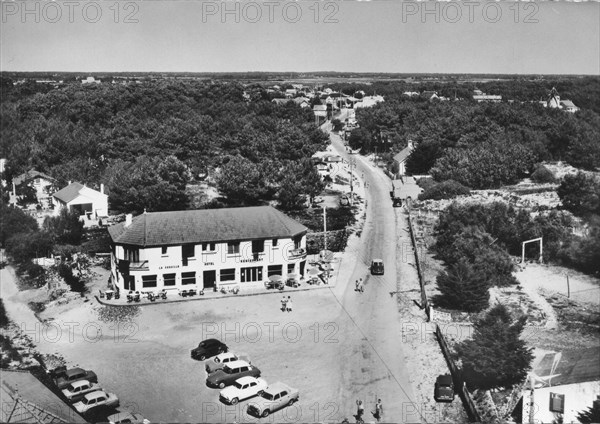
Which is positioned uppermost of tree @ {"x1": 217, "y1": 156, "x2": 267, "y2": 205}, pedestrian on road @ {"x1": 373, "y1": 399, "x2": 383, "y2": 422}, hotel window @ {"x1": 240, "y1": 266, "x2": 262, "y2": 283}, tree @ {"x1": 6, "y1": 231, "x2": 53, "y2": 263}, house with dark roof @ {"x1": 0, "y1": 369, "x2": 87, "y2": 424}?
tree @ {"x1": 217, "y1": 156, "x2": 267, "y2": 205}

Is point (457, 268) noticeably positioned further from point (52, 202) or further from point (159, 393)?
point (52, 202)

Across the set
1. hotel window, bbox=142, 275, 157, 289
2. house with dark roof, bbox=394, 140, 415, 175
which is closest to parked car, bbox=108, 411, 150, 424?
hotel window, bbox=142, 275, 157, 289

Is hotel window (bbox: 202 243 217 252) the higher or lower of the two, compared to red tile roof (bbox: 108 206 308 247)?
lower

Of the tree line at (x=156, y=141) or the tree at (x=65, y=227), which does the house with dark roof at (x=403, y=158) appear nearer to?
the tree line at (x=156, y=141)

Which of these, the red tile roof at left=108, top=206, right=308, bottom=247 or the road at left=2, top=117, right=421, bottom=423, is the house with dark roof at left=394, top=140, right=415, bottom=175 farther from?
the red tile roof at left=108, top=206, right=308, bottom=247

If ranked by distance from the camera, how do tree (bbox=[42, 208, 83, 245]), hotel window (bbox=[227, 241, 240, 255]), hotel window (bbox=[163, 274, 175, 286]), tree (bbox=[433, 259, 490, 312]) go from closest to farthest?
1. tree (bbox=[433, 259, 490, 312])
2. hotel window (bbox=[163, 274, 175, 286])
3. hotel window (bbox=[227, 241, 240, 255])
4. tree (bbox=[42, 208, 83, 245])

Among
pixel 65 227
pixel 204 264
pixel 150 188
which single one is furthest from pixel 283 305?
pixel 65 227

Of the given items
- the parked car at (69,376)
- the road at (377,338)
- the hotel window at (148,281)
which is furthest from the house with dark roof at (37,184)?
the road at (377,338)
